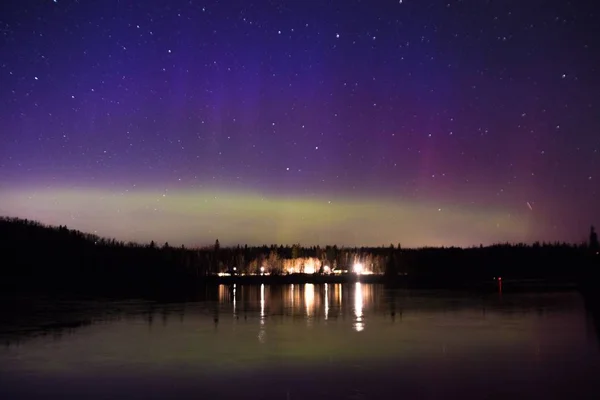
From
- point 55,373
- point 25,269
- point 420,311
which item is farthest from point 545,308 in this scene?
point 25,269

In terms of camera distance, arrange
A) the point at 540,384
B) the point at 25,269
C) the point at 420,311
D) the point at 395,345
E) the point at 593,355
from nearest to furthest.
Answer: the point at 540,384 → the point at 593,355 → the point at 395,345 → the point at 420,311 → the point at 25,269

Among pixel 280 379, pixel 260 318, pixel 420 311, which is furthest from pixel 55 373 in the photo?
pixel 420 311

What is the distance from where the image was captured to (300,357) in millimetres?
26469

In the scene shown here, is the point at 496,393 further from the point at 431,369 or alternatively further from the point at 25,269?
the point at 25,269

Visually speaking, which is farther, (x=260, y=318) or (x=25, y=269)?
(x=25, y=269)

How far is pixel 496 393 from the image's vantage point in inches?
759

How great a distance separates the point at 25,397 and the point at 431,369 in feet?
41.6

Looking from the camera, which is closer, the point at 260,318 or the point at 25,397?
the point at 25,397

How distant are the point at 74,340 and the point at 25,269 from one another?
132m

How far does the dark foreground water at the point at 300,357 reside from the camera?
1994cm

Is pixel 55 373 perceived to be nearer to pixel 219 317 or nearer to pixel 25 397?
pixel 25 397

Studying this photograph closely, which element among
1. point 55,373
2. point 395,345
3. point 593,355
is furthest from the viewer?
point 395,345

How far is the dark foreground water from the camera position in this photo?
1994 cm

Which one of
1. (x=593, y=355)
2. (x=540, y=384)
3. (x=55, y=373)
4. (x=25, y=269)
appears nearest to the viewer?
(x=540, y=384)
